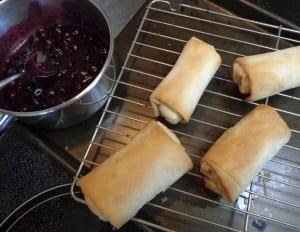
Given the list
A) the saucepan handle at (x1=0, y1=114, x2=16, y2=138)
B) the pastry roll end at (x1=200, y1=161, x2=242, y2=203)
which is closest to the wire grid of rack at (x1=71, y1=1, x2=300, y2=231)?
the pastry roll end at (x1=200, y1=161, x2=242, y2=203)

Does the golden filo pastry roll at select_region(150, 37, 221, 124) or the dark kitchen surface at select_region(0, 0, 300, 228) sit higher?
the golden filo pastry roll at select_region(150, 37, 221, 124)

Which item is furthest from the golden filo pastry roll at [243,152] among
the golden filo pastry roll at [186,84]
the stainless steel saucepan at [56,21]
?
the stainless steel saucepan at [56,21]

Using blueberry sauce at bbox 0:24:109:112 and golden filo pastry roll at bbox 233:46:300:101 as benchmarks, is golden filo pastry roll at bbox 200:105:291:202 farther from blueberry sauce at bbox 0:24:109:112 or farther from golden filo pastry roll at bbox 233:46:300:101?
blueberry sauce at bbox 0:24:109:112

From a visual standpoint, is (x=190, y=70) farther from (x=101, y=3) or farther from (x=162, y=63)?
(x=101, y=3)

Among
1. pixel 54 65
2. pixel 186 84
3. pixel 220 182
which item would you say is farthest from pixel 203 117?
pixel 54 65

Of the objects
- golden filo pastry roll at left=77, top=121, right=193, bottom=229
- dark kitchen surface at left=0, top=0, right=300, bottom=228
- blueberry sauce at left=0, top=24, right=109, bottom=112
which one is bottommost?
dark kitchen surface at left=0, top=0, right=300, bottom=228

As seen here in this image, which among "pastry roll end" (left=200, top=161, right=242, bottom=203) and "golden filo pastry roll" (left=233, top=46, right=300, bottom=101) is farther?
"golden filo pastry roll" (left=233, top=46, right=300, bottom=101)

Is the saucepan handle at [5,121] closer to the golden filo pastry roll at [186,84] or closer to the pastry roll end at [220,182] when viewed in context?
the golden filo pastry roll at [186,84]
